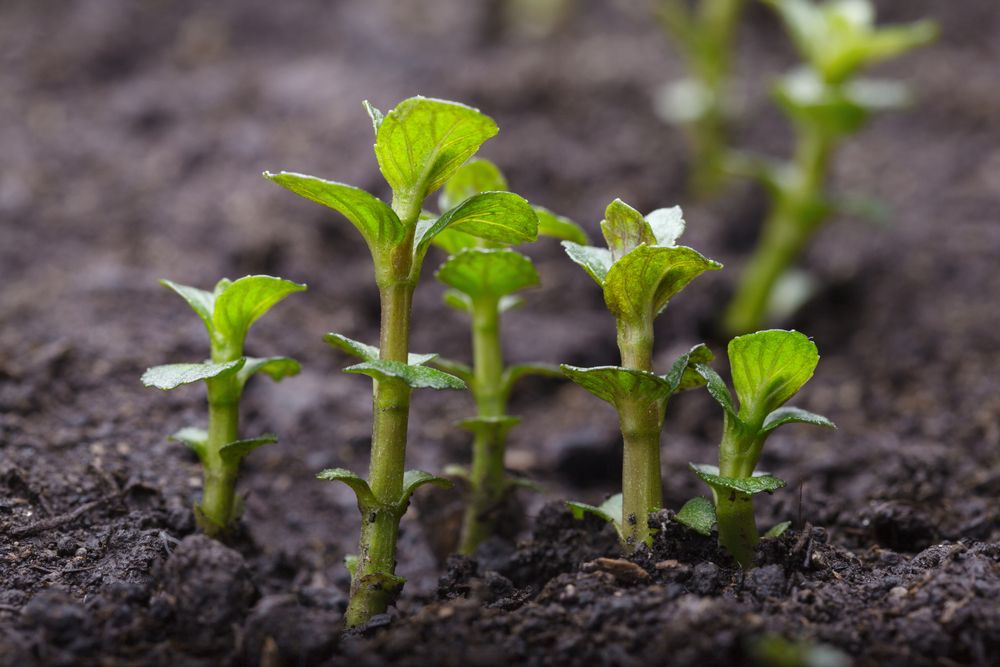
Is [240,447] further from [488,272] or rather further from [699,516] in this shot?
[699,516]

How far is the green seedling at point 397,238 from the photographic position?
127 centimetres

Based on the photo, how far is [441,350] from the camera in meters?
2.67

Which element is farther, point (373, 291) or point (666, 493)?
point (373, 291)

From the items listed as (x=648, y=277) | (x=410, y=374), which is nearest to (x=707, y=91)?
(x=648, y=277)

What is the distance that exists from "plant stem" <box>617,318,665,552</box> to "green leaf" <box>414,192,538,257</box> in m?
0.22

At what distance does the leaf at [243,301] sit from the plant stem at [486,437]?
387mm

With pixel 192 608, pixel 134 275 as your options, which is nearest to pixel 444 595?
pixel 192 608

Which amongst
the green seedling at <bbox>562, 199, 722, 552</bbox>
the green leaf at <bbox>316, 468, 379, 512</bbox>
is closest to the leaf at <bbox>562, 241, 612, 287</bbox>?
the green seedling at <bbox>562, 199, 722, 552</bbox>

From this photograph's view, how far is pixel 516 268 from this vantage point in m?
1.54

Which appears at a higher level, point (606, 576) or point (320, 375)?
point (320, 375)

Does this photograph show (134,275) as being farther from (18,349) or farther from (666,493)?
(666,493)

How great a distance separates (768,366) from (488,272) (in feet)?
1.64

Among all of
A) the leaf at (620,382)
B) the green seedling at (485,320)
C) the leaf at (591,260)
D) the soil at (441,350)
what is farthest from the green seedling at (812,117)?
the leaf at (620,382)

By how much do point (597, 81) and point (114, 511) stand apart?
2.72m
